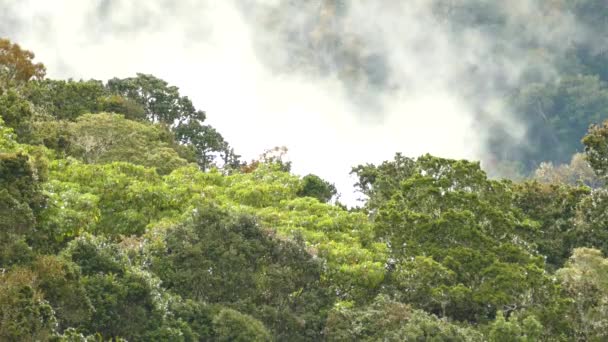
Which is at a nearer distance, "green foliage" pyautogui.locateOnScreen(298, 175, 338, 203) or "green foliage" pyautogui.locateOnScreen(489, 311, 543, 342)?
"green foliage" pyautogui.locateOnScreen(489, 311, 543, 342)

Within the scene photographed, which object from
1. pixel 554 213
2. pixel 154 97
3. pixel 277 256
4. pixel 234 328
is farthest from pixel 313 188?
pixel 154 97

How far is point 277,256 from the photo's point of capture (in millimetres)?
28422

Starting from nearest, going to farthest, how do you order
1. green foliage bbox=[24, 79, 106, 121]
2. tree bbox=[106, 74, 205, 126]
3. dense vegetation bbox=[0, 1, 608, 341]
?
1. dense vegetation bbox=[0, 1, 608, 341]
2. green foliage bbox=[24, 79, 106, 121]
3. tree bbox=[106, 74, 205, 126]

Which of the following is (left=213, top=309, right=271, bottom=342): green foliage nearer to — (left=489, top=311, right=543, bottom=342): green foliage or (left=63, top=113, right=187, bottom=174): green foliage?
(left=489, top=311, right=543, bottom=342): green foliage

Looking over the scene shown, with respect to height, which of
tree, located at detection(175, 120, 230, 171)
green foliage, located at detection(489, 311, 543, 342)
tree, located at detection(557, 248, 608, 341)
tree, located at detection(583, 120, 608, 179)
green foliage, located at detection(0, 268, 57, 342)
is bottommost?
green foliage, located at detection(0, 268, 57, 342)

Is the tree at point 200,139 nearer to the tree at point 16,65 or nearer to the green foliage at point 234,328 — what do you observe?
the tree at point 16,65

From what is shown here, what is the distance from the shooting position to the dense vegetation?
77.0ft

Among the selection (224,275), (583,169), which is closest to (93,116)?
(224,275)

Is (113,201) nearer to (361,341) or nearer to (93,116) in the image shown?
(361,341)

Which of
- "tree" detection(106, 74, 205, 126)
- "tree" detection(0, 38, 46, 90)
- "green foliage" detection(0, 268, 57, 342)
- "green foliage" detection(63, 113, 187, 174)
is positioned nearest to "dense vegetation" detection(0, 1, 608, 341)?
"green foliage" detection(0, 268, 57, 342)

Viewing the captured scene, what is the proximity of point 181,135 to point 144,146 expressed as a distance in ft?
85.4

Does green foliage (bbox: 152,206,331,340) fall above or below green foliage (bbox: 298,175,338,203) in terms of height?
below

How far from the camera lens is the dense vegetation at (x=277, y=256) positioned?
23.5 meters

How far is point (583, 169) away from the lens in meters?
139
